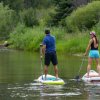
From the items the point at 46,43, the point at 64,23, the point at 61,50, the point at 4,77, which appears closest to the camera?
the point at 46,43

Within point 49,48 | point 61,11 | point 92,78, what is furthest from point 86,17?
point 49,48

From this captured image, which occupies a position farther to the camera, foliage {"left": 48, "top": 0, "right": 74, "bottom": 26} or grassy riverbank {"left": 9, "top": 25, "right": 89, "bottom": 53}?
foliage {"left": 48, "top": 0, "right": 74, "bottom": 26}

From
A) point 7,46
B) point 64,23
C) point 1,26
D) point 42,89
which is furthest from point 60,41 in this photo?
point 42,89

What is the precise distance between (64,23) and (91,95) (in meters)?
48.4

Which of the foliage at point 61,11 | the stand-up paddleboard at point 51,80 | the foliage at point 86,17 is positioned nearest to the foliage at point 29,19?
the foliage at point 61,11

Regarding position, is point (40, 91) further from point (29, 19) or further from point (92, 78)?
point (29, 19)

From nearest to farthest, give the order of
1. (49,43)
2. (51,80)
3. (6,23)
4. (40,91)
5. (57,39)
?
(40,91), (51,80), (49,43), (57,39), (6,23)

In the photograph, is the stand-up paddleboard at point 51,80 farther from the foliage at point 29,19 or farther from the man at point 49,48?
the foliage at point 29,19

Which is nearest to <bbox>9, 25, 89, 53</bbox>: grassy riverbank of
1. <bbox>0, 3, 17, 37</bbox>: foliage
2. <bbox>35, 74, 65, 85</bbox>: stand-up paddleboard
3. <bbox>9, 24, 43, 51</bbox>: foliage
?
<bbox>9, 24, 43, 51</bbox>: foliage

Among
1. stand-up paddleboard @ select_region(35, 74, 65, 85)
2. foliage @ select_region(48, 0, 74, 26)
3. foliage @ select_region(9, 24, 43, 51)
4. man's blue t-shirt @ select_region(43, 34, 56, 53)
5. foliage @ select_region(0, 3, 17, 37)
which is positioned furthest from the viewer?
foliage @ select_region(0, 3, 17, 37)

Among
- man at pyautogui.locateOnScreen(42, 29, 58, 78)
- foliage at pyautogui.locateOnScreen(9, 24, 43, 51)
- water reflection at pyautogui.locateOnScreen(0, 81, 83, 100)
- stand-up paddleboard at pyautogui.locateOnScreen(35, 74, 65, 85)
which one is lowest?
foliage at pyautogui.locateOnScreen(9, 24, 43, 51)

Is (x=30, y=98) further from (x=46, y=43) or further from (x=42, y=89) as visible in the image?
(x=46, y=43)

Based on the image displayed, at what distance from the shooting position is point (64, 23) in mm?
64250

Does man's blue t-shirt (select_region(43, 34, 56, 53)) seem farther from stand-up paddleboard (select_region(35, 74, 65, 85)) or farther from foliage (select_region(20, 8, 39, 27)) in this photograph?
foliage (select_region(20, 8, 39, 27))
